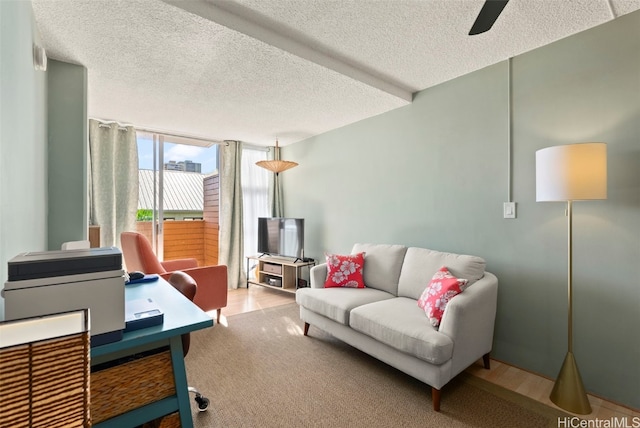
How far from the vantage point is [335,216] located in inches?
162

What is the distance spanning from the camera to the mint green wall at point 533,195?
6.18 feet

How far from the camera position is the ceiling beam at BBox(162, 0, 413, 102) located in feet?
5.80

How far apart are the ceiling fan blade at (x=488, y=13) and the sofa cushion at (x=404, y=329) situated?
169cm

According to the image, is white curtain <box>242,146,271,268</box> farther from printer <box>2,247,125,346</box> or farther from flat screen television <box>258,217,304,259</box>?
printer <box>2,247,125,346</box>

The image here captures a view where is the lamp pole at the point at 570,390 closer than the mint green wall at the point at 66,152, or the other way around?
the lamp pole at the point at 570,390

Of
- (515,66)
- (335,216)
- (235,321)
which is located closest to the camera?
(515,66)

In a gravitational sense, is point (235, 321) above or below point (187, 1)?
below

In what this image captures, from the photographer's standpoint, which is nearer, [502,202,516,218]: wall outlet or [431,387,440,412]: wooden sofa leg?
[431,387,440,412]: wooden sofa leg

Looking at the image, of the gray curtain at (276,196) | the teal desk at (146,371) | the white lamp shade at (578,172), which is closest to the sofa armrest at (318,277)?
the teal desk at (146,371)

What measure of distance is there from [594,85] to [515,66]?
1.82 ft

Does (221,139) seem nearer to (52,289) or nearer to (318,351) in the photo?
(318,351)

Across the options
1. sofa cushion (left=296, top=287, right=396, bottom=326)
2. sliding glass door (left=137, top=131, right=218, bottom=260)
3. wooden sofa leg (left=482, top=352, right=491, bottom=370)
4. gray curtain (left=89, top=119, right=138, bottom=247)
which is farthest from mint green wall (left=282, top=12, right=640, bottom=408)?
gray curtain (left=89, top=119, right=138, bottom=247)

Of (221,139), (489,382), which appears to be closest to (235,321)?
(489,382)

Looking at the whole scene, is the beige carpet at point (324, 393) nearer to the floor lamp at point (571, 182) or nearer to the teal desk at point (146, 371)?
the floor lamp at point (571, 182)
